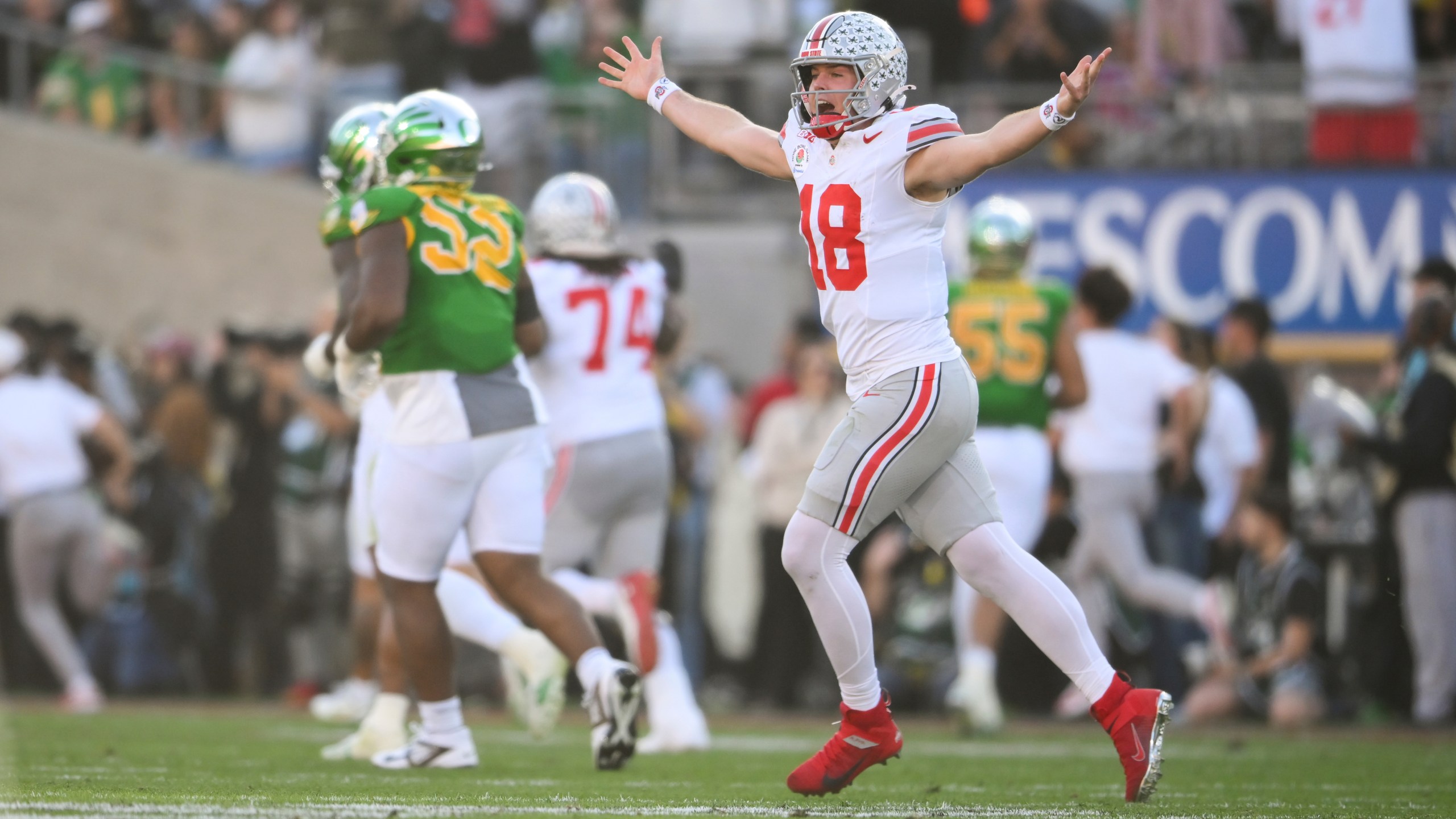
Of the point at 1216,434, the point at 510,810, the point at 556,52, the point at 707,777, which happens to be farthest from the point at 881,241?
the point at 556,52

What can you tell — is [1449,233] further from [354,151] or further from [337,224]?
[337,224]

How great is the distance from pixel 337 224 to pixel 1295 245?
804 cm

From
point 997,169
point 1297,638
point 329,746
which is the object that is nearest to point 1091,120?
point 997,169

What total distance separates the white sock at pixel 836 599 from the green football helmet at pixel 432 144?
1.90 metres

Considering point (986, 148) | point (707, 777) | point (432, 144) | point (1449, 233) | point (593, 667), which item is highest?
point (432, 144)

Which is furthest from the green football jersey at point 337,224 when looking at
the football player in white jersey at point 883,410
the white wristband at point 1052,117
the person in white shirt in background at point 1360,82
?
the person in white shirt in background at point 1360,82

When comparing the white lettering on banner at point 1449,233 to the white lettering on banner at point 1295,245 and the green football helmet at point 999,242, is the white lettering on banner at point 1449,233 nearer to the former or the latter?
the white lettering on banner at point 1295,245

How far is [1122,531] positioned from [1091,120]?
400 centimetres

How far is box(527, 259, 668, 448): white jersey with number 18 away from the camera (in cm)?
899

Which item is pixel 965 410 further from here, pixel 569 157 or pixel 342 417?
pixel 569 157

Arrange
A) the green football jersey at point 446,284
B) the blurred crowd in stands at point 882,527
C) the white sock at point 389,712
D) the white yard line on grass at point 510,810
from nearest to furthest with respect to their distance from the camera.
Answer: the white yard line on grass at point 510,810, the green football jersey at point 446,284, the white sock at point 389,712, the blurred crowd in stands at point 882,527

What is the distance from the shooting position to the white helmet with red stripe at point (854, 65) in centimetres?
644

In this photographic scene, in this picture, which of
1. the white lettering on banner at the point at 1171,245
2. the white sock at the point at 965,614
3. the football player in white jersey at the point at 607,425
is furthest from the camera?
the white lettering on banner at the point at 1171,245

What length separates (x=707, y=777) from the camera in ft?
24.7
